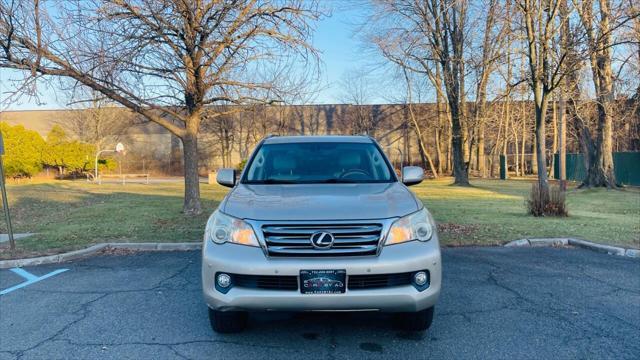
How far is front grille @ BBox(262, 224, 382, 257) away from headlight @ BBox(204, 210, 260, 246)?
143mm

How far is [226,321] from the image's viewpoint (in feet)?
13.2

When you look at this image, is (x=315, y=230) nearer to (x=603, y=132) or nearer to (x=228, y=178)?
(x=228, y=178)

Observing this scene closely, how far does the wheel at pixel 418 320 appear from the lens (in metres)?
3.98

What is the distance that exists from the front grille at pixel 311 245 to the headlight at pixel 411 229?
14 cm

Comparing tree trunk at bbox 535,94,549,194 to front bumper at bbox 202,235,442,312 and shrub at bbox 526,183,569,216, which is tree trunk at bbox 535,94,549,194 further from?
front bumper at bbox 202,235,442,312

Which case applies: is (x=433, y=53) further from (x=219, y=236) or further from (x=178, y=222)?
(x=219, y=236)

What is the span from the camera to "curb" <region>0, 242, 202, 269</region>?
720 centimetres

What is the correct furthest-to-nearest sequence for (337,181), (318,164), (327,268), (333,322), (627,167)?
(627,167), (318,164), (337,181), (333,322), (327,268)

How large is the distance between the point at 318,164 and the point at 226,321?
6.14 feet

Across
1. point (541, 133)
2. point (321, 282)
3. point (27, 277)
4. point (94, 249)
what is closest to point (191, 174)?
point (94, 249)

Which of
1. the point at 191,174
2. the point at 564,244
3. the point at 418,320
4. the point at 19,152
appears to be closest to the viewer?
the point at 418,320

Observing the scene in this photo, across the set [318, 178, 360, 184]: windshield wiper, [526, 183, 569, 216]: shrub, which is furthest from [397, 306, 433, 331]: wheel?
[526, 183, 569, 216]: shrub

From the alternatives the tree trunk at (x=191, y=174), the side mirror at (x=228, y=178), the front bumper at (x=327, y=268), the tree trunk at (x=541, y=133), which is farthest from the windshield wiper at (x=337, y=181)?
the tree trunk at (x=541, y=133)

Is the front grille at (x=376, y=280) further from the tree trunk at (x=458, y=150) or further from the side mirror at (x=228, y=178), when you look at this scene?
the tree trunk at (x=458, y=150)
